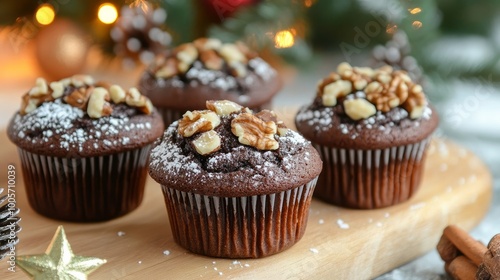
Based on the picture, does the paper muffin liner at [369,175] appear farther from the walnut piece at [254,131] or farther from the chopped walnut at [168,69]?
the chopped walnut at [168,69]

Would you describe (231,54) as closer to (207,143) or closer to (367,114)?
(367,114)

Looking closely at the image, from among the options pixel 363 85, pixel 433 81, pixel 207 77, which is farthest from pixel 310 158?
pixel 433 81

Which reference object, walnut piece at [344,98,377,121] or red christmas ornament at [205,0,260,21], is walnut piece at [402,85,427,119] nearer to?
walnut piece at [344,98,377,121]

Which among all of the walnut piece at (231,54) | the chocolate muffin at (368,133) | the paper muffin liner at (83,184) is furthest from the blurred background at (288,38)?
the paper muffin liner at (83,184)

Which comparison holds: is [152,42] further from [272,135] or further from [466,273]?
[466,273]

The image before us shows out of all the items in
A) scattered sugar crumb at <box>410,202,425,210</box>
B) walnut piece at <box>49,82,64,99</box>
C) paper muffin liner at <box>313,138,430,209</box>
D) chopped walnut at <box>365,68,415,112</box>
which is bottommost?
scattered sugar crumb at <box>410,202,425,210</box>

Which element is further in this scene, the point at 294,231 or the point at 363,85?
the point at 363,85

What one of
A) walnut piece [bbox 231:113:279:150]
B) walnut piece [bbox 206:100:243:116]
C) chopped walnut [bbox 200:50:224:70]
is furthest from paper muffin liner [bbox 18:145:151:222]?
chopped walnut [bbox 200:50:224:70]
